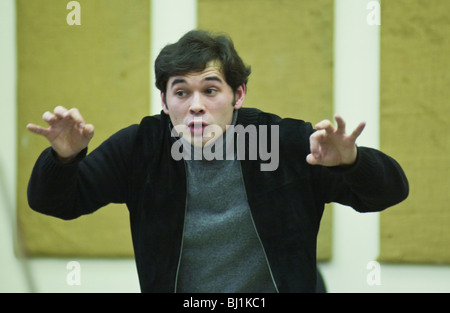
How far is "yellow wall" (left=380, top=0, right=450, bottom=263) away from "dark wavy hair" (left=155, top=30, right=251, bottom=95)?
3.82 feet

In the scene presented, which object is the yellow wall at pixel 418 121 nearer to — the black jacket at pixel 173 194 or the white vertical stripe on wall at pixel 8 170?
the black jacket at pixel 173 194

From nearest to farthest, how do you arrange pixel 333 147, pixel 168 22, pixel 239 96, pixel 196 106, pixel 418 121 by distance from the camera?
pixel 333 147 → pixel 196 106 → pixel 239 96 → pixel 418 121 → pixel 168 22

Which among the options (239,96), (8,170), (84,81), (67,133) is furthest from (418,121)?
(8,170)

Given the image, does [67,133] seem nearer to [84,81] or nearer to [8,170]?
[84,81]

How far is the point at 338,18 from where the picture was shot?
2.64 metres

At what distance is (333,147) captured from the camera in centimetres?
140

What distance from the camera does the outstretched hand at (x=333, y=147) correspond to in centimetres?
138

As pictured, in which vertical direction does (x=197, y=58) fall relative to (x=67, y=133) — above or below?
above

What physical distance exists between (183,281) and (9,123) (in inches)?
69.7

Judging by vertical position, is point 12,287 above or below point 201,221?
below

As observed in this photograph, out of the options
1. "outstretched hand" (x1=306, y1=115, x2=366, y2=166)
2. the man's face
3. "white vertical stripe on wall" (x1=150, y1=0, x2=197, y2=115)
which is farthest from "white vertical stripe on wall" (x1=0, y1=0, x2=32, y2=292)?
"outstretched hand" (x1=306, y1=115, x2=366, y2=166)

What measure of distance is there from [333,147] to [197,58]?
49cm
